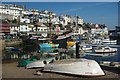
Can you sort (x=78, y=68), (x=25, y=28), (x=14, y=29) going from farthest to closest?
(x=25, y=28) < (x=14, y=29) < (x=78, y=68)

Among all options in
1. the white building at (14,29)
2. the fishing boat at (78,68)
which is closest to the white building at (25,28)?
Answer: the white building at (14,29)

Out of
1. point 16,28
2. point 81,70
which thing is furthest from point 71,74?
point 16,28

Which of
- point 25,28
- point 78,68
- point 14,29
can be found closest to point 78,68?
point 78,68

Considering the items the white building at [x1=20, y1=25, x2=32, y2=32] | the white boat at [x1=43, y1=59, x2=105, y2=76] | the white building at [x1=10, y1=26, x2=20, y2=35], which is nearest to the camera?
the white boat at [x1=43, y1=59, x2=105, y2=76]

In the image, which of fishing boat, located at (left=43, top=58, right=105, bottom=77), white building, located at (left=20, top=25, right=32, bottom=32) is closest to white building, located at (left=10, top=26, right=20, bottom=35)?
white building, located at (left=20, top=25, right=32, bottom=32)

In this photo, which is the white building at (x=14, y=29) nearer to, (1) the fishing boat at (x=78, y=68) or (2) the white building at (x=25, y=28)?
(2) the white building at (x=25, y=28)

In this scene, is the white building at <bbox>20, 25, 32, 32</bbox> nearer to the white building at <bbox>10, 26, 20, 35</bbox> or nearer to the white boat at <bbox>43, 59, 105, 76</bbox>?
the white building at <bbox>10, 26, 20, 35</bbox>

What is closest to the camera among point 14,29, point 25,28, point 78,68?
point 78,68

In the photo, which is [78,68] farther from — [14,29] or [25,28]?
[25,28]

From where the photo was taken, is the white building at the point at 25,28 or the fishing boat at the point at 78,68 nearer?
the fishing boat at the point at 78,68

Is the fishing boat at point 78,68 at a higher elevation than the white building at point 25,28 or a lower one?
lower
